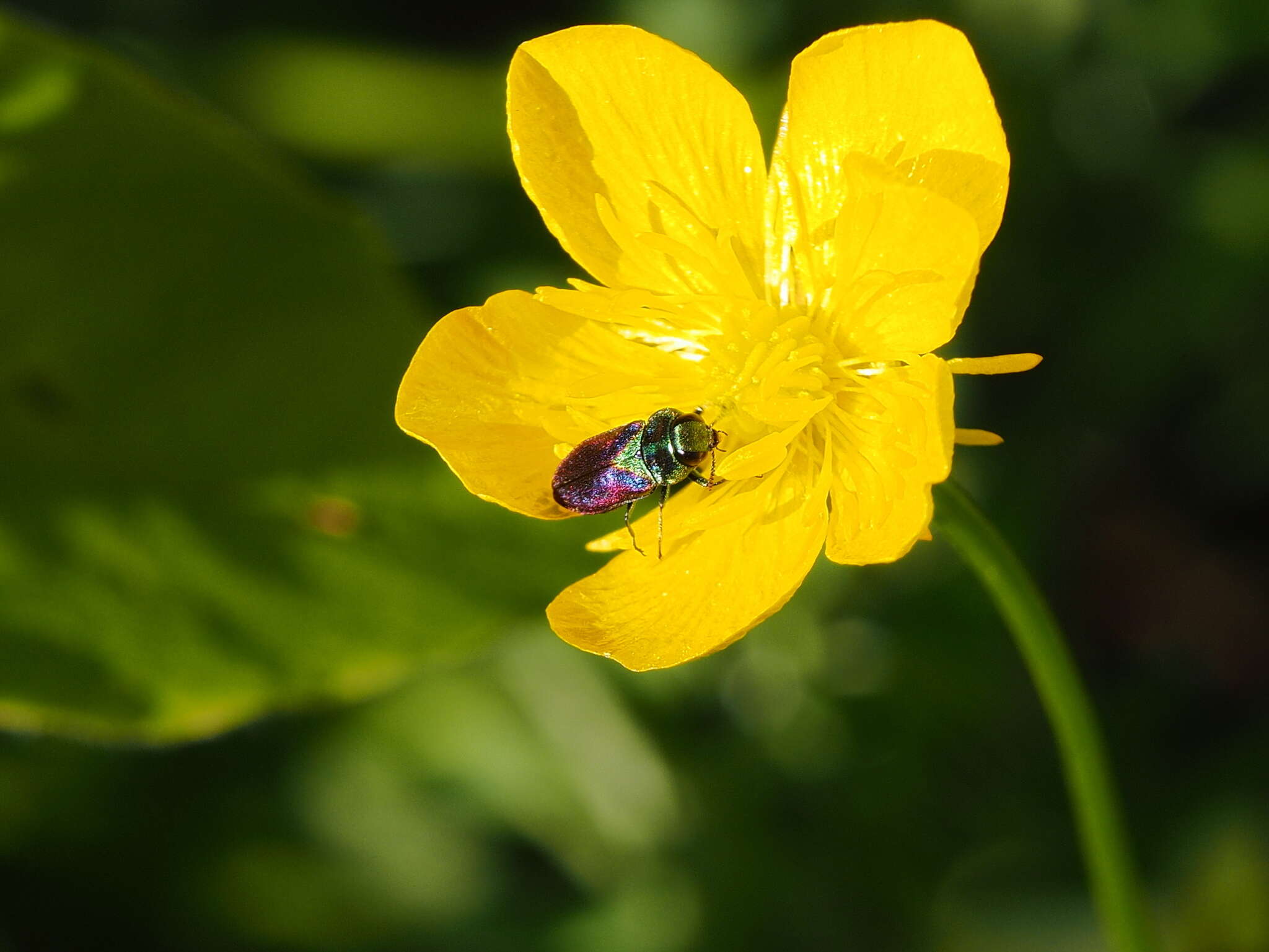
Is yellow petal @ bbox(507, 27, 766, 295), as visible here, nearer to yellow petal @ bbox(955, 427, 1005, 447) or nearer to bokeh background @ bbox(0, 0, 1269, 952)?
yellow petal @ bbox(955, 427, 1005, 447)

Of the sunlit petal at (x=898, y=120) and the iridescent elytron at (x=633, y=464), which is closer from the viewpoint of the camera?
the sunlit petal at (x=898, y=120)

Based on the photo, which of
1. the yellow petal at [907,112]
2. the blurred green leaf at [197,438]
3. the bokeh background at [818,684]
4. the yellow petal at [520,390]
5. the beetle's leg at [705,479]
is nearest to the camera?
the yellow petal at [907,112]

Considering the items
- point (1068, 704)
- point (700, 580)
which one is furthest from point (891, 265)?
point (1068, 704)

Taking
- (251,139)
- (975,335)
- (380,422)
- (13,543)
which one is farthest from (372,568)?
(975,335)

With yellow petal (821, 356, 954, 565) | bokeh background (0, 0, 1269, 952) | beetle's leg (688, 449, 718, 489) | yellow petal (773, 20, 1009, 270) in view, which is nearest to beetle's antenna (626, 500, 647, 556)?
beetle's leg (688, 449, 718, 489)

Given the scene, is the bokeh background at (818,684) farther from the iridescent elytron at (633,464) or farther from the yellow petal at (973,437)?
the yellow petal at (973,437)

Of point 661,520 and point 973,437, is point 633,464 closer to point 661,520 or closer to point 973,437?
point 661,520

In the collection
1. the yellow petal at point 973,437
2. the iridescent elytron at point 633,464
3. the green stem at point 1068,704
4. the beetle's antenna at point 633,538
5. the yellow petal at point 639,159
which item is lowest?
the green stem at point 1068,704

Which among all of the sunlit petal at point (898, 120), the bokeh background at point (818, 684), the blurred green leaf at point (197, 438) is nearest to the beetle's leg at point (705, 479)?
the sunlit petal at point (898, 120)

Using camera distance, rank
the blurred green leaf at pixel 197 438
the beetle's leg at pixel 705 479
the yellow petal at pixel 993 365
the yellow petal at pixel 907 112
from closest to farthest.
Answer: the yellow petal at pixel 993 365 → the yellow petal at pixel 907 112 → the beetle's leg at pixel 705 479 → the blurred green leaf at pixel 197 438
